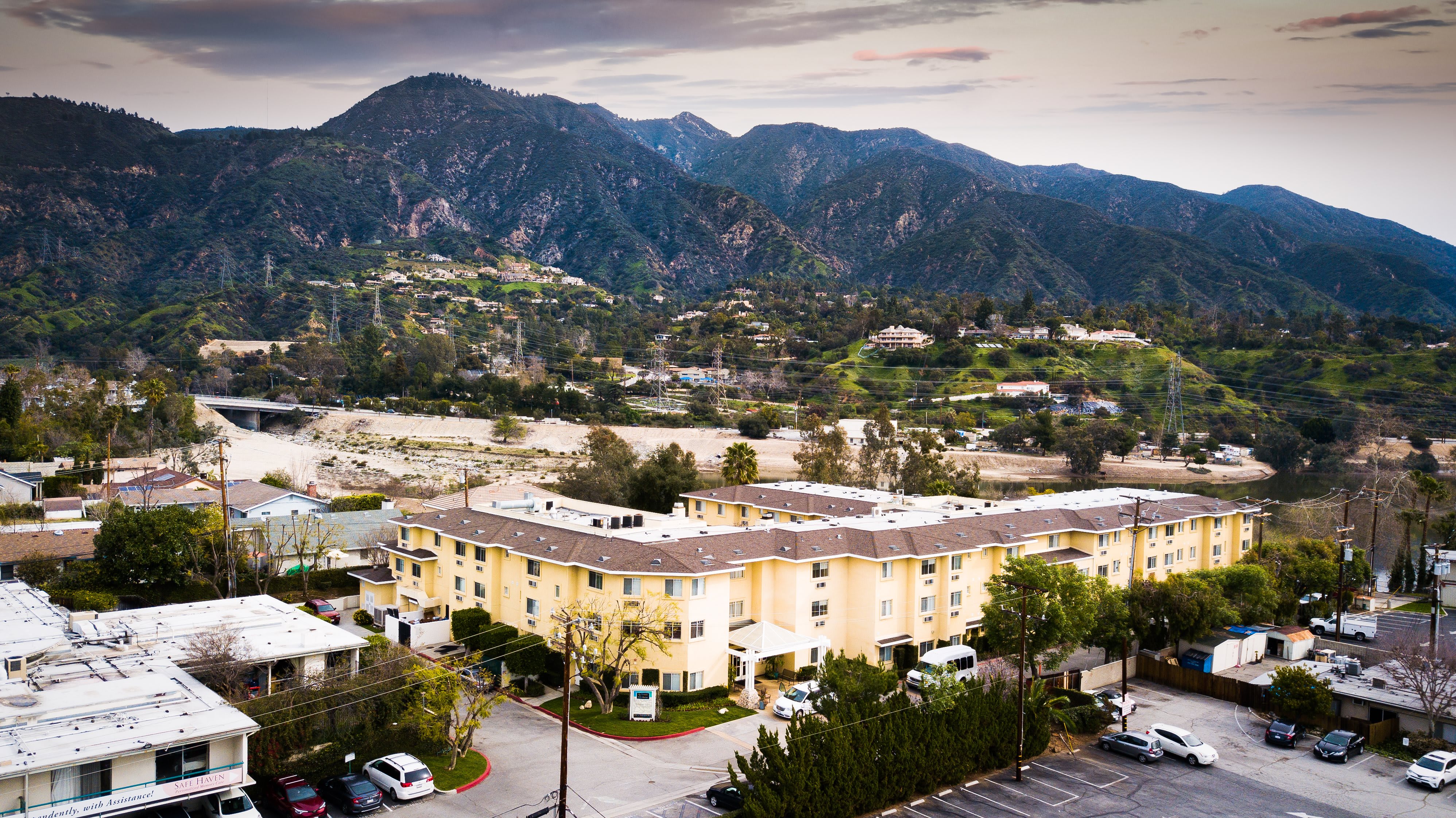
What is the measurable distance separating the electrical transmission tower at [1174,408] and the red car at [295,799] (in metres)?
110

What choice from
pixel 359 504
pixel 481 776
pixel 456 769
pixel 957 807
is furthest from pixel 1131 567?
pixel 359 504

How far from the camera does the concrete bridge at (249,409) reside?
12131cm

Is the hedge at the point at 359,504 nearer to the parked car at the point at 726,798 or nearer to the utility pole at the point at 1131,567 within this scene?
the parked car at the point at 726,798

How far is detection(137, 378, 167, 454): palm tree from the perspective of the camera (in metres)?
84.2

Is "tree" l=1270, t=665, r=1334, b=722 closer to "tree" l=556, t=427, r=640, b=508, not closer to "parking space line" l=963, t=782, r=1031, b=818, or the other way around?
"parking space line" l=963, t=782, r=1031, b=818

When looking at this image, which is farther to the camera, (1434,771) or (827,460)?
(827,460)

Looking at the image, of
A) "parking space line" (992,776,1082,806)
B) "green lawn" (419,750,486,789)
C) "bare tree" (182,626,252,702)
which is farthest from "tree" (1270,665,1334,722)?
"bare tree" (182,626,252,702)

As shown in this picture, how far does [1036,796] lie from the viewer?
24859 mm

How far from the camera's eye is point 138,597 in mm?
37969

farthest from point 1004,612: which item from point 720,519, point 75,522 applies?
point 75,522

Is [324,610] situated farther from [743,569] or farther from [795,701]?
[795,701]

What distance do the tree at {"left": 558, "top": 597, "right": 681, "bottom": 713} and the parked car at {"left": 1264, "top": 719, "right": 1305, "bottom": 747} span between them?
1737 centimetres

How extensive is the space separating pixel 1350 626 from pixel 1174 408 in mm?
88914

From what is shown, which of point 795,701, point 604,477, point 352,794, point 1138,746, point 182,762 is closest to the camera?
point 182,762
